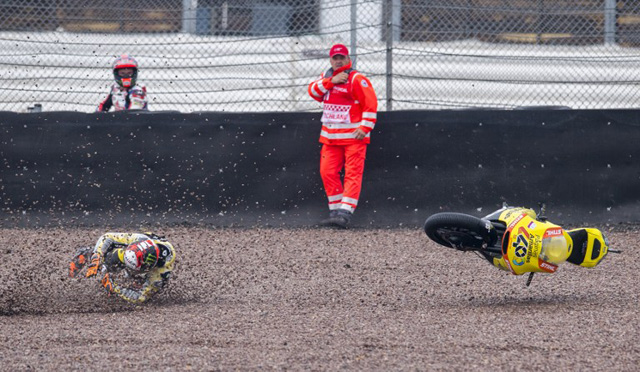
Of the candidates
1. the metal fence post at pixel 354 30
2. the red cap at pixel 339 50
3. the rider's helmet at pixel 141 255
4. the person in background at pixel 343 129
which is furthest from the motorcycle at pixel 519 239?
the metal fence post at pixel 354 30

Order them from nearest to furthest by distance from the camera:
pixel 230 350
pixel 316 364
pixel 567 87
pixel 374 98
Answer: pixel 316 364 → pixel 230 350 → pixel 374 98 → pixel 567 87

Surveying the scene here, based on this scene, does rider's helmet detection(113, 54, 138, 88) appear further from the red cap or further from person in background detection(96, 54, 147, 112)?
the red cap

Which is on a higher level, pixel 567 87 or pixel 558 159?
pixel 567 87

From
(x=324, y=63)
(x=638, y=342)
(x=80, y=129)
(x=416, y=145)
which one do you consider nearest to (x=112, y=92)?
(x=80, y=129)

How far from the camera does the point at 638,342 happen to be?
4.67m

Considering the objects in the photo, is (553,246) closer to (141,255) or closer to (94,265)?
(141,255)

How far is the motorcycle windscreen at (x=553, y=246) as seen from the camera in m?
5.52

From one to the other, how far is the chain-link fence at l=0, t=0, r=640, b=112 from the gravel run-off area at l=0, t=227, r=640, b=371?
1.76m

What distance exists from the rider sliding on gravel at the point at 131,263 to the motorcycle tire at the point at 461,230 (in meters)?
1.78

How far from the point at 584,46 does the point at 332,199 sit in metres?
3.18

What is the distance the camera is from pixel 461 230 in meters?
5.52

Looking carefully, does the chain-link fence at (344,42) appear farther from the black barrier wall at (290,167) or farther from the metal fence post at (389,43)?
the black barrier wall at (290,167)

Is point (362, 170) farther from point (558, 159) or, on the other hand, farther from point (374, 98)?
point (558, 159)

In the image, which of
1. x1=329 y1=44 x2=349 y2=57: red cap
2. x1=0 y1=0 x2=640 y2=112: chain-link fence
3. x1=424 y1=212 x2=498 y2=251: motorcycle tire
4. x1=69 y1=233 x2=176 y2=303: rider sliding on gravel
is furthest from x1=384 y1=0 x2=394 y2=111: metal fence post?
x1=69 y1=233 x2=176 y2=303: rider sliding on gravel
